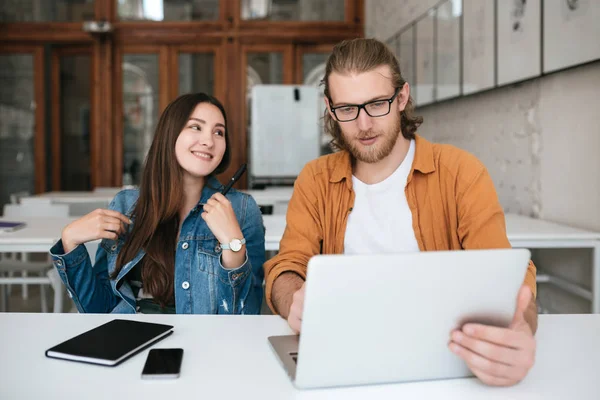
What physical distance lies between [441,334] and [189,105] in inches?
46.4

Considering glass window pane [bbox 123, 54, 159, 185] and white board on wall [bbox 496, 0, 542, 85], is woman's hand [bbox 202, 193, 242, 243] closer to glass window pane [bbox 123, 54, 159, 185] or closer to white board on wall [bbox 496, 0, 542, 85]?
white board on wall [bbox 496, 0, 542, 85]

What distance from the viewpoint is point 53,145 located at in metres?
6.69

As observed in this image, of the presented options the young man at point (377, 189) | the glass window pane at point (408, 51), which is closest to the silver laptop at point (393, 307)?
the young man at point (377, 189)

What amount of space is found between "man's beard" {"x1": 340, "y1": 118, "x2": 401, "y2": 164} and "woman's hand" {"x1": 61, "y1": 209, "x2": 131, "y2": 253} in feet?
2.16

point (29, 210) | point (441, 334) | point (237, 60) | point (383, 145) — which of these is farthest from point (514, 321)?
point (237, 60)

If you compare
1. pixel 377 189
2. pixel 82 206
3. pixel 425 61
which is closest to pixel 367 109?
pixel 377 189

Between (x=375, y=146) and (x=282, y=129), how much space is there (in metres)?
4.45

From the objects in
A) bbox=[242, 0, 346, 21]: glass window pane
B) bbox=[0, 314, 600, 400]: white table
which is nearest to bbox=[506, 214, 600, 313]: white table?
bbox=[0, 314, 600, 400]: white table

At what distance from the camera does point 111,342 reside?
1011 millimetres

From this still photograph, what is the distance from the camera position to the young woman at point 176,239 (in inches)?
60.5

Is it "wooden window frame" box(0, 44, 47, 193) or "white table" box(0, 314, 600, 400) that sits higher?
"wooden window frame" box(0, 44, 47, 193)

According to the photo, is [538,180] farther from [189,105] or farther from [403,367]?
[403,367]

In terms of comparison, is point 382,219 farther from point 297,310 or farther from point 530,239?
point 530,239

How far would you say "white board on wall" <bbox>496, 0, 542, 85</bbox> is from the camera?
2.62m
